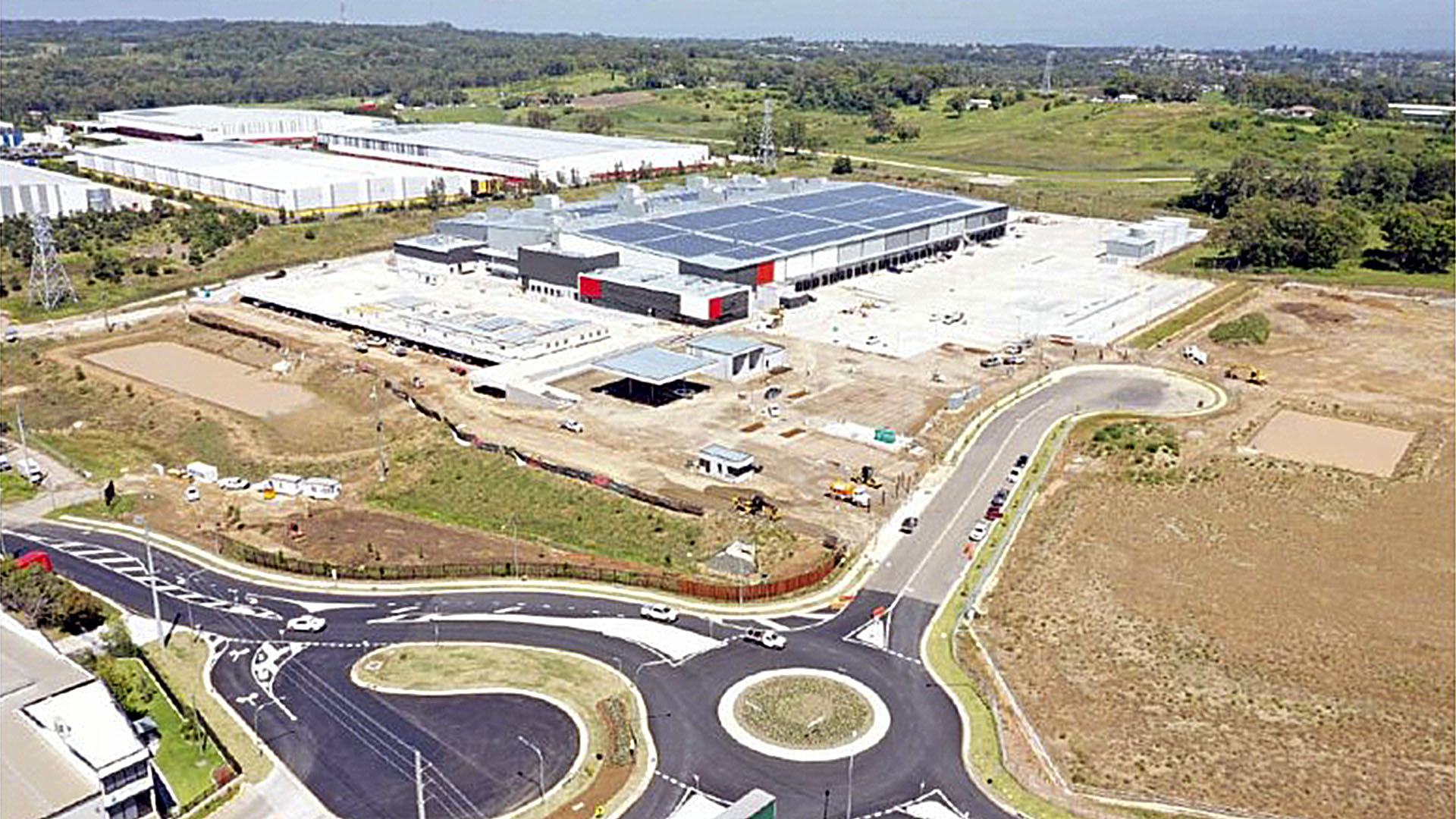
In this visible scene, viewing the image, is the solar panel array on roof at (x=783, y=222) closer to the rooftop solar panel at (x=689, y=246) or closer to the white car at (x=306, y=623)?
the rooftop solar panel at (x=689, y=246)

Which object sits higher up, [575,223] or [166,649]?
[575,223]

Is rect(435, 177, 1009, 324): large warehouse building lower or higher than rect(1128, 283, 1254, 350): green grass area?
higher

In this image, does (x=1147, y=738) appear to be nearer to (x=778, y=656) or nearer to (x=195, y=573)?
(x=778, y=656)

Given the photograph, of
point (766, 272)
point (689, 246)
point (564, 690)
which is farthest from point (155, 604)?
point (689, 246)

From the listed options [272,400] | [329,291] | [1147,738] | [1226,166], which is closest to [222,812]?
[1147,738]

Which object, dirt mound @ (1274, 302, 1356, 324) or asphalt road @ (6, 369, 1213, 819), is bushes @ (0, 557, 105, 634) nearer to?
asphalt road @ (6, 369, 1213, 819)

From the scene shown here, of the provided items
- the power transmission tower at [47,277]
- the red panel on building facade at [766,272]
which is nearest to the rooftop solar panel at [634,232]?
the red panel on building facade at [766,272]

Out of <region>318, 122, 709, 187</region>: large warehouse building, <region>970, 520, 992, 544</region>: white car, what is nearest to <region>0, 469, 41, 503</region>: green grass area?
<region>970, 520, 992, 544</region>: white car
